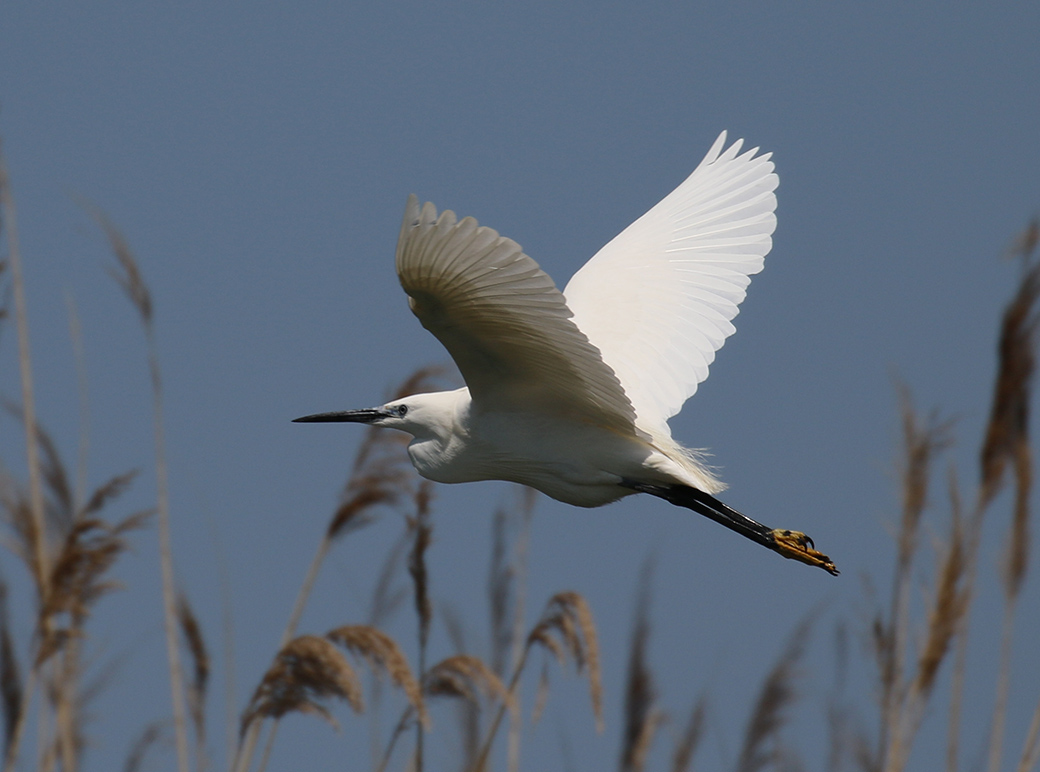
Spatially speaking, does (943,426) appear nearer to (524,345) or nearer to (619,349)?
(619,349)

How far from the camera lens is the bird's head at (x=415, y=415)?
142 inches

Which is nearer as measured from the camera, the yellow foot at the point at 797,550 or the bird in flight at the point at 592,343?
the bird in flight at the point at 592,343

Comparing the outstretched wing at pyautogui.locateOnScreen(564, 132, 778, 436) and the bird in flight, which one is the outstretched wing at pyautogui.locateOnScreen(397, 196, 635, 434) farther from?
the outstretched wing at pyautogui.locateOnScreen(564, 132, 778, 436)

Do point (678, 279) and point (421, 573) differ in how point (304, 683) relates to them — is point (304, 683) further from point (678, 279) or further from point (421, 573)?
point (678, 279)

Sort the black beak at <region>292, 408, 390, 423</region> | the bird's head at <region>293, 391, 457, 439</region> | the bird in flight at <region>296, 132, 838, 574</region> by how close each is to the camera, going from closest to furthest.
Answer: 1. the bird in flight at <region>296, 132, 838, 574</region>
2. the bird's head at <region>293, 391, 457, 439</region>
3. the black beak at <region>292, 408, 390, 423</region>

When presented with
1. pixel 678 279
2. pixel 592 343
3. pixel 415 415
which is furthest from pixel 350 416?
pixel 678 279

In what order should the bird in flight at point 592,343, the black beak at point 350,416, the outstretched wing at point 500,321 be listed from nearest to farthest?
1. the outstretched wing at point 500,321
2. the bird in flight at point 592,343
3. the black beak at point 350,416

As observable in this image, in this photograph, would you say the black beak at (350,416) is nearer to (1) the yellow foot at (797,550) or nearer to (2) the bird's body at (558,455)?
(2) the bird's body at (558,455)

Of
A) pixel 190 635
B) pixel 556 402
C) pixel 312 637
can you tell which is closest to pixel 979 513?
pixel 556 402

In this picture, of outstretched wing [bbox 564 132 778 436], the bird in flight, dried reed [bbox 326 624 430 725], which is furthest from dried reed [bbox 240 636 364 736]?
outstretched wing [bbox 564 132 778 436]

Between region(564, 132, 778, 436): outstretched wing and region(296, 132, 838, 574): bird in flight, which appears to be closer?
region(296, 132, 838, 574): bird in flight

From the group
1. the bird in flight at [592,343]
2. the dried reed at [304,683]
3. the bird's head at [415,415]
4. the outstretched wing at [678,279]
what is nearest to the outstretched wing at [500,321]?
the bird in flight at [592,343]

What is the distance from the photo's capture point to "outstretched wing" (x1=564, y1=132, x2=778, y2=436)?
3939 millimetres

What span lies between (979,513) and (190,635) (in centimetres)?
253
